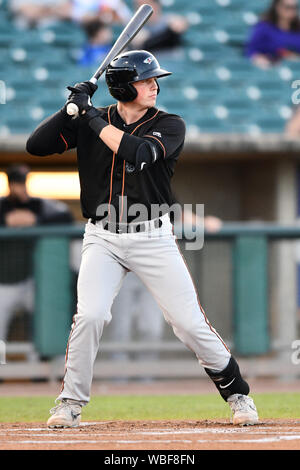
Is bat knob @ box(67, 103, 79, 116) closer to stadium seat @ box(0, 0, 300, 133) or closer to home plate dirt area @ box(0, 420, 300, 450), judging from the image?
home plate dirt area @ box(0, 420, 300, 450)

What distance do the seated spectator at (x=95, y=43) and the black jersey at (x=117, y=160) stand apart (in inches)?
231

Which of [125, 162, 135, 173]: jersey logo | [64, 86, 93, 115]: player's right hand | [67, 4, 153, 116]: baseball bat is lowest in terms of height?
[125, 162, 135, 173]: jersey logo

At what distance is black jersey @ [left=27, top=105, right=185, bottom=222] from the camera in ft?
14.7

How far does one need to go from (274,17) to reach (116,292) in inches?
277

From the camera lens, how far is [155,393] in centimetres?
705

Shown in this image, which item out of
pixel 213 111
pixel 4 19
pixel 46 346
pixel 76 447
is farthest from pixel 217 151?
pixel 76 447

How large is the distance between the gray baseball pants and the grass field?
0.80 meters

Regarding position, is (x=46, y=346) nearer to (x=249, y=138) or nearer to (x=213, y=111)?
(x=249, y=138)

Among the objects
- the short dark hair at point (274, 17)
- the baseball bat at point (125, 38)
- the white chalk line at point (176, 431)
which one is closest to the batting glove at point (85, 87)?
the baseball bat at point (125, 38)

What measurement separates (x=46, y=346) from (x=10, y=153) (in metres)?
2.08

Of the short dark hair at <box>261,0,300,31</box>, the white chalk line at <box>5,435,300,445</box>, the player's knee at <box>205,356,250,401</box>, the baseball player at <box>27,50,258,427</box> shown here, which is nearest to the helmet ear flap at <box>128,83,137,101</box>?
the baseball player at <box>27,50,258,427</box>

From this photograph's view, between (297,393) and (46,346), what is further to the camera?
(46,346)

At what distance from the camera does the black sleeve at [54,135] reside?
4.57m

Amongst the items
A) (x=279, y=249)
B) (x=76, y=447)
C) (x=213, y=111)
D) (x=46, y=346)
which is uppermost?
(x=213, y=111)
